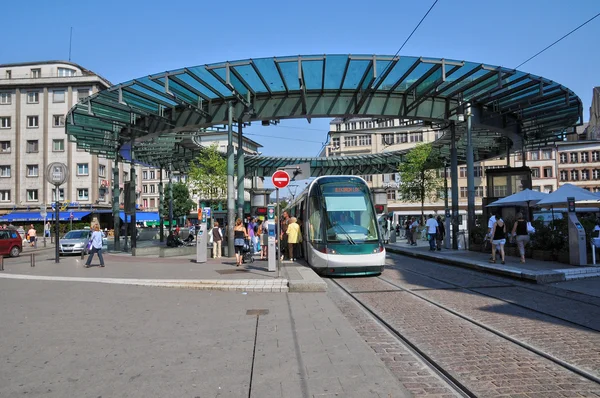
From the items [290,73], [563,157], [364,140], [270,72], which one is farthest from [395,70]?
[563,157]

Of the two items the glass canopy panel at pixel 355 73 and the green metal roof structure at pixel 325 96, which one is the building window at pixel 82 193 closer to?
the green metal roof structure at pixel 325 96

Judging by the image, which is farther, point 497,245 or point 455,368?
point 497,245

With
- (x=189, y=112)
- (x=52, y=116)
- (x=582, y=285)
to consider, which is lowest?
(x=582, y=285)

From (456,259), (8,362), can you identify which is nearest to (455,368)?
(8,362)

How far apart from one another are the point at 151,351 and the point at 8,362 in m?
1.61

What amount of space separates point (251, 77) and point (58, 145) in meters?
53.2

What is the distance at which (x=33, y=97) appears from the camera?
63188 millimetres

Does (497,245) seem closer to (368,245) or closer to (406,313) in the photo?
(368,245)

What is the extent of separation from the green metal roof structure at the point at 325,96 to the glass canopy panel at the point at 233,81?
0.05 metres

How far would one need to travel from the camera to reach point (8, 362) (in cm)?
574

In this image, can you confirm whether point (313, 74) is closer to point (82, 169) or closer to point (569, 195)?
point (569, 195)

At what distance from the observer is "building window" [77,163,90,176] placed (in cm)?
6284

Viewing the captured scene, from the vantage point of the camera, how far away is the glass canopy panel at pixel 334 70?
55.0 ft

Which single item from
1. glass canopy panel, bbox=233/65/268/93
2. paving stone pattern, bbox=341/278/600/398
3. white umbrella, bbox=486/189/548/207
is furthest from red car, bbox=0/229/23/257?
white umbrella, bbox=486/189/548/207
